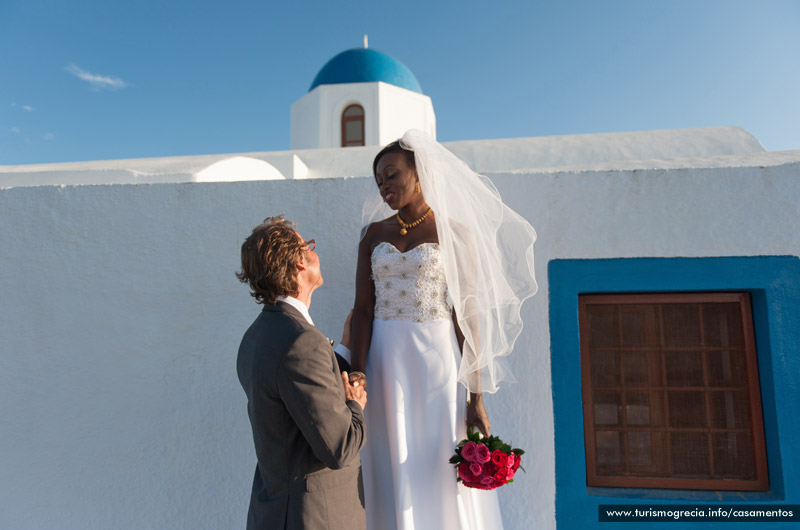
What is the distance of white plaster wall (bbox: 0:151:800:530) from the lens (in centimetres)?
266

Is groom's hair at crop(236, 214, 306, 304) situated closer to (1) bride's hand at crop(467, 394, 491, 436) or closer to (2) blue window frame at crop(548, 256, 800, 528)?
(1) bride's hand at crop(467, 394, 491, 436)

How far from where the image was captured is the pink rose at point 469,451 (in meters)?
1.80

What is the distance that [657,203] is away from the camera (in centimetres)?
271

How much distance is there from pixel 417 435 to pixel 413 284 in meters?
0.58

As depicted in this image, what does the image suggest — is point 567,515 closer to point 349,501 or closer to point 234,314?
point 349,501

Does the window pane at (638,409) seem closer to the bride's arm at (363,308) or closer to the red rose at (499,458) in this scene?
the red rose at (499,458)

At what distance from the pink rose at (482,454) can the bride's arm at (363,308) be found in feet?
1.75

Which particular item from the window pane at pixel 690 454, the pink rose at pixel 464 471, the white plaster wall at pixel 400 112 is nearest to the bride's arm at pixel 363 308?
the pink rose at pixel 464 471

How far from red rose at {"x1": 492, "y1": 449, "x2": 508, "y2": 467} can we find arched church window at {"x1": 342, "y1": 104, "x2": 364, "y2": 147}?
852cm

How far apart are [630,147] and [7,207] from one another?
19.8 ft

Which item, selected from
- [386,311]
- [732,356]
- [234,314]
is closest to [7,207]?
[234,314]

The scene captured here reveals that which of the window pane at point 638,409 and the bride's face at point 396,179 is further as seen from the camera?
the window pane at point 638,409

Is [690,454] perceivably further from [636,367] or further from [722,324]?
[722,324]

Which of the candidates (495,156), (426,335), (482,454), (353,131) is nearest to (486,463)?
Answer: (482,454)
